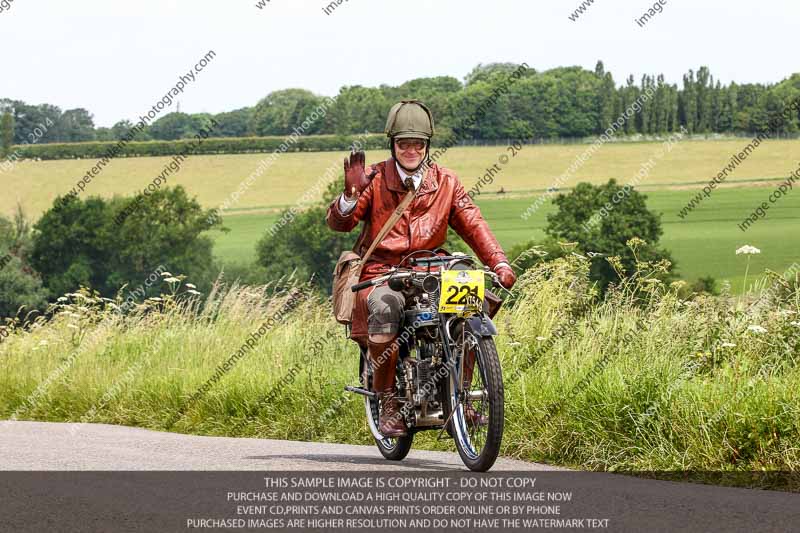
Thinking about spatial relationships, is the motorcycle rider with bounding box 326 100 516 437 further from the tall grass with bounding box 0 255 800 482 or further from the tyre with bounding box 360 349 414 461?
the tall grass with bounding box 0 255 800 482

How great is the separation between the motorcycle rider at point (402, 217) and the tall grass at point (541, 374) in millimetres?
1446

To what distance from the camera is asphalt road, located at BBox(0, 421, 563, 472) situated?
8.01 metres

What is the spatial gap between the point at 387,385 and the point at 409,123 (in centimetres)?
176

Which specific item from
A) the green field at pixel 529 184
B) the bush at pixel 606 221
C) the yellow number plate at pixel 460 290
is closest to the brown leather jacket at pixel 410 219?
the yellow number plate at pixel 460 290

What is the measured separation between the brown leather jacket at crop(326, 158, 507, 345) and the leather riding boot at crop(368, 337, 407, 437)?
0.28m

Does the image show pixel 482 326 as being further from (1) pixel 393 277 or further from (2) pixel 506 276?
(1) pixel 393 277

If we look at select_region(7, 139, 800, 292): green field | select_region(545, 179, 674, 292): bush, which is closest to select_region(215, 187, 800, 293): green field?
select_region(7, 139, 800, 292): green field

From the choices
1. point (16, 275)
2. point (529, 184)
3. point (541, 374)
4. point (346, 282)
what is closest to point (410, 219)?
point (346, 282)

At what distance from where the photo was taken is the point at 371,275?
8.29 m

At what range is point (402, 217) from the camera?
818 centimetres

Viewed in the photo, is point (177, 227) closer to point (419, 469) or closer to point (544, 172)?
point (544, 172)

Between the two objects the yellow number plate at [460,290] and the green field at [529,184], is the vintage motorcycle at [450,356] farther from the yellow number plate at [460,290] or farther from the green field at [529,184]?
the green field at [529,184]

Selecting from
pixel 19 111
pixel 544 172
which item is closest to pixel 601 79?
pixel 544 172

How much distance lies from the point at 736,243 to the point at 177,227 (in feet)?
126
